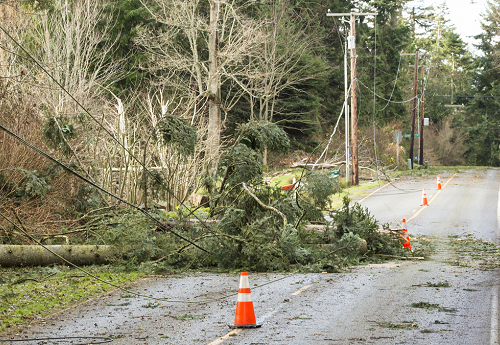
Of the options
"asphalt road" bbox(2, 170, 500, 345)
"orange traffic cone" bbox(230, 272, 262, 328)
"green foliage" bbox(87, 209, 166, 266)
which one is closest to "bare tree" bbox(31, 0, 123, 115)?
"green foliage" bbox(87, 209, 166, 266)

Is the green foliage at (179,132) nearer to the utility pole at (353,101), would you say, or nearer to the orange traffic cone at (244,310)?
the orange traffic cone at (244,310)

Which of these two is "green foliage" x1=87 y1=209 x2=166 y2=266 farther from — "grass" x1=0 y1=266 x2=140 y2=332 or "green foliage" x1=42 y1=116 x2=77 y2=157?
"green foliage" x1=42 y1=116 x2=77 y2=157

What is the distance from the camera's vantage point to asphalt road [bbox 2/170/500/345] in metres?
6.64

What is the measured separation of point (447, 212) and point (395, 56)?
37.0 meters

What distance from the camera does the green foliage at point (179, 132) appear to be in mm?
12664

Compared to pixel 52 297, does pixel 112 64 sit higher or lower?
higher

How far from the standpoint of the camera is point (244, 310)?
7.01 metres

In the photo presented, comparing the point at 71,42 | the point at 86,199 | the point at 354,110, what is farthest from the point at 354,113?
the point at 86,199

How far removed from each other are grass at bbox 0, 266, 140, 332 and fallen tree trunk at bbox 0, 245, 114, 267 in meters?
0.16

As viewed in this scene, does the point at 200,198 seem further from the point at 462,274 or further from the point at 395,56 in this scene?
the point at 395,56

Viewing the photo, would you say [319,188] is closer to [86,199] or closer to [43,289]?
[86,199]

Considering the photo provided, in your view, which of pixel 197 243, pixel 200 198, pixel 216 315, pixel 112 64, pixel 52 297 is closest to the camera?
pixel 216 315

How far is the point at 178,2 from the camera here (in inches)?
1084

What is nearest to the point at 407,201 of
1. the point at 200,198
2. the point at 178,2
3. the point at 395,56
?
the point at 200,198
